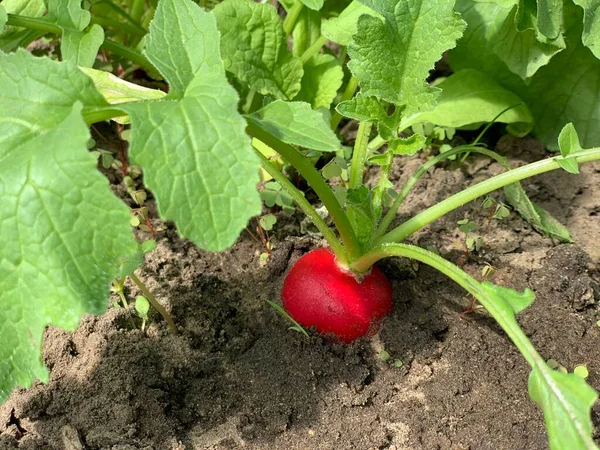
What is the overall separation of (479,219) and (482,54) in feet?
1.48

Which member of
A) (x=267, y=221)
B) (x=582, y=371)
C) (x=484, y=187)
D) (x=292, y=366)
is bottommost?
(x=582, y=371)

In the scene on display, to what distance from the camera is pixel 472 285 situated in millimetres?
1192

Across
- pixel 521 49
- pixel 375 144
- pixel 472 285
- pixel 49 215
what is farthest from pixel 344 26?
pixel 49 215

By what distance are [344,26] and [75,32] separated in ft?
2.10

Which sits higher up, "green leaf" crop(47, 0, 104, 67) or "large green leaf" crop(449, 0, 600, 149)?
"green leaf" crop(47, 0, 104, 67)

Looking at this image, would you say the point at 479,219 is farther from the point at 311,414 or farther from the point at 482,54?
the point at 311,414

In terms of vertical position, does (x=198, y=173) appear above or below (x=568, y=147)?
above

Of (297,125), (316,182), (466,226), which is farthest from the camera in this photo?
(466,226)

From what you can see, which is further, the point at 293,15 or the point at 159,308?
the point at 293,15

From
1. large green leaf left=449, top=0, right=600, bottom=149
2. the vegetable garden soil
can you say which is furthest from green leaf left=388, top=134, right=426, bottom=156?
large green leaf left=449, top=0, right=600, bottom=149

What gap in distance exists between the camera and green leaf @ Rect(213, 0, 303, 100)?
1.63 metres

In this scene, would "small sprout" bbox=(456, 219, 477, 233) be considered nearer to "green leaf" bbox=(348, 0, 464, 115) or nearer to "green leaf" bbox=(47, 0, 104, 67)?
"green leaf" bbox=(348, 0, 464, 115)

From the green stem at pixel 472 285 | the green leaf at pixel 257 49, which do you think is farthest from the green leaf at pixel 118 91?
the green stem at pixel 472 285

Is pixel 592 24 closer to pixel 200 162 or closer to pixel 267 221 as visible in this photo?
pixel 267 221
